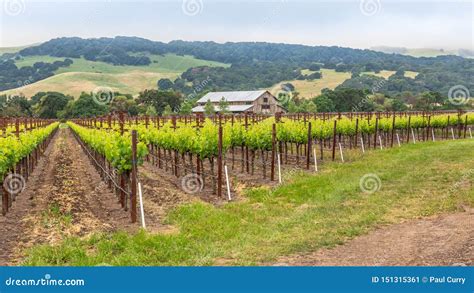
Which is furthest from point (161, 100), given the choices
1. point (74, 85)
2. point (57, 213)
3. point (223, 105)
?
point (57, 213)

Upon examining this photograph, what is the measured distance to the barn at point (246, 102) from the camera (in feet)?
358

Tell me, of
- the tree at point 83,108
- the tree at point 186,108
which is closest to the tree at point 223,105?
the tree at point 186,108

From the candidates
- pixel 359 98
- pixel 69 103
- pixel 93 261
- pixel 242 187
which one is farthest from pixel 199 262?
pixel 69 103

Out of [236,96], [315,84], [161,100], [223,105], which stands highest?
[315,84]

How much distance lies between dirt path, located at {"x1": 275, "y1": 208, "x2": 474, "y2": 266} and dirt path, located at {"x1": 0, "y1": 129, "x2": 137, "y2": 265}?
5.47 m

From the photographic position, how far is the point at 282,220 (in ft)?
44.1

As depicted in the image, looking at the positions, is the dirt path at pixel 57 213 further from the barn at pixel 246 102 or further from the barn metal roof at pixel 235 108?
the barn at pixel 246 102

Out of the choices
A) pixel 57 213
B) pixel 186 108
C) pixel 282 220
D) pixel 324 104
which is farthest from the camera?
pixel 186 108

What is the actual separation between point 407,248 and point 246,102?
330 feet

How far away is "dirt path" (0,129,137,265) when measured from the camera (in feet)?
39.0

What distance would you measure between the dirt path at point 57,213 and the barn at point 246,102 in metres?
87.2

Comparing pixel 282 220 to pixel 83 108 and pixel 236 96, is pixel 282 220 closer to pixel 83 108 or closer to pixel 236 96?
pixel 83 108

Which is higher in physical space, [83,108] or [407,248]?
[407,248]

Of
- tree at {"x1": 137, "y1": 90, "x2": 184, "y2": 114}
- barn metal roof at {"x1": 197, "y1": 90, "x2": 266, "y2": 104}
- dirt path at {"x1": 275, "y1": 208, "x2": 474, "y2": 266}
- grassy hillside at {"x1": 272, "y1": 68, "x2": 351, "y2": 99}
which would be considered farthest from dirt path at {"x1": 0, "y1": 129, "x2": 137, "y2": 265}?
grassy hillside at {"x1": 272, "y1": 68, "x2": 351, "y2": 99}
